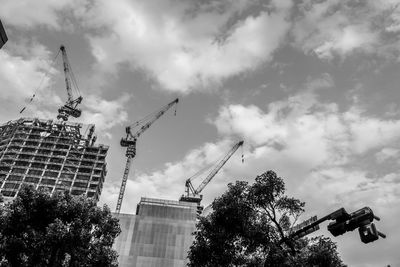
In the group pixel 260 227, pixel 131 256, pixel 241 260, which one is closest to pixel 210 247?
pixel 241 260

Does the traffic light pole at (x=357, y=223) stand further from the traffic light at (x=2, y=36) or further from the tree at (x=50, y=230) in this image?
the traffic light at (x=2, y=36)

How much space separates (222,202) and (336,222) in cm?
1438

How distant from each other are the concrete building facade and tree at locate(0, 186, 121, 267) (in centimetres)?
7571

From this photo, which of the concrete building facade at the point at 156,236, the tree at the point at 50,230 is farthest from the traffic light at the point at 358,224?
the concrete building facade at the point at 156,236

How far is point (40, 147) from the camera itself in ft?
485

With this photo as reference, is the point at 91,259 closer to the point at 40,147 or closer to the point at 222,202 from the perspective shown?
the point at 222,202

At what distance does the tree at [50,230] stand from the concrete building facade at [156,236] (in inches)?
2981

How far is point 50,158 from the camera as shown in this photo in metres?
145

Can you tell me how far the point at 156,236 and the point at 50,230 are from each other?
3271 inches

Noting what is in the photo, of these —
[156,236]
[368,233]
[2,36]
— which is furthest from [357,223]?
[156,236]

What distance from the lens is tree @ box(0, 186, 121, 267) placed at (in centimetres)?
2342

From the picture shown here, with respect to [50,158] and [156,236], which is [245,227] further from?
[50,158]

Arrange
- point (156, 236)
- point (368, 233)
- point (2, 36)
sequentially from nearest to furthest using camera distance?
point (368, 233) < point (2, 36) < point (156, 236)

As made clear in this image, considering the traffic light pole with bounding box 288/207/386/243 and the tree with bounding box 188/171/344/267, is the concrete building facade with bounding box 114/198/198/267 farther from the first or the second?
the traffic light pole with bounding box 288/207/386/243
